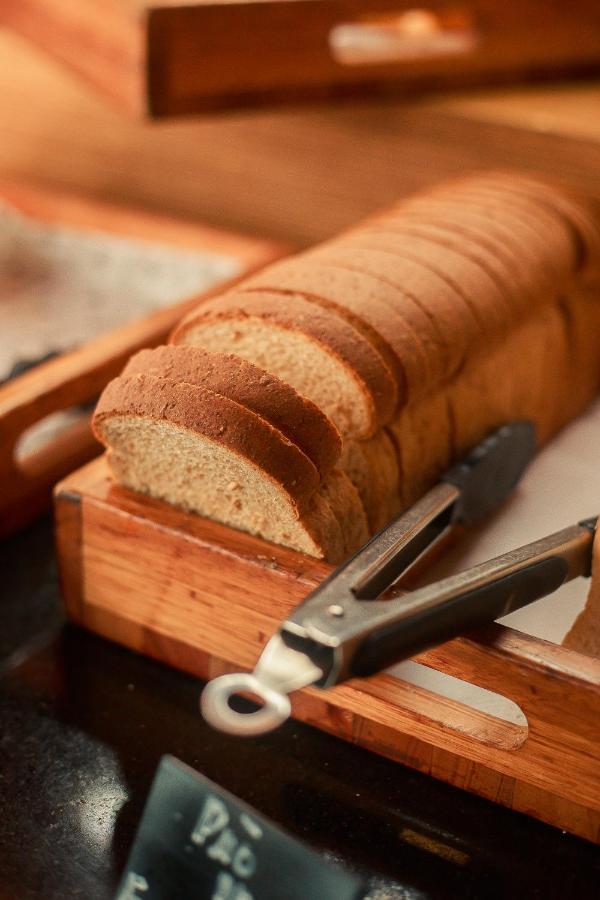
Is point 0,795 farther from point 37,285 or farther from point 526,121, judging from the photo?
point 526,121

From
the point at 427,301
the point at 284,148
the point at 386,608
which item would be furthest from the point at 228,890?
the point at 284,148

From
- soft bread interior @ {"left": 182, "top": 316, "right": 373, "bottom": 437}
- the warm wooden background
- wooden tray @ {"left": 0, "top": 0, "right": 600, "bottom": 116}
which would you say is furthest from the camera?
the warm wooden background

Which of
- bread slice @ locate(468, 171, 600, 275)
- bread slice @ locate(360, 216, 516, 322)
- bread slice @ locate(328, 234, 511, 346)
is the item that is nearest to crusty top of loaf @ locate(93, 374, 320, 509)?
bread slice @ locate(328, 234, 511, 346)

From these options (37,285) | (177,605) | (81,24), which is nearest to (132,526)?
(177,605)

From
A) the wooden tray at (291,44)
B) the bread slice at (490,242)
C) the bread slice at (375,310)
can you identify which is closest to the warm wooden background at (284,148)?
the wooden tray at (291,44)

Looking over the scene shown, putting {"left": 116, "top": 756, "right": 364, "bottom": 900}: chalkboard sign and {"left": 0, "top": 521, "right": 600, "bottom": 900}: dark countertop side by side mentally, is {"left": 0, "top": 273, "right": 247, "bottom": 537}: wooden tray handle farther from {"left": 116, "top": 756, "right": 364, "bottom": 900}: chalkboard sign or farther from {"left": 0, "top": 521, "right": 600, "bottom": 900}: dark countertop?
{"left": 116, "top": 756, "right": 364, "bottom": 900}: chalkboard sign

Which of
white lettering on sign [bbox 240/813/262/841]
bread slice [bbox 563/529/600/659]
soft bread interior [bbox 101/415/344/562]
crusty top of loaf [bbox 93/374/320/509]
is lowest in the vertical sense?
bread slice [bbox 563/529/600/659]
